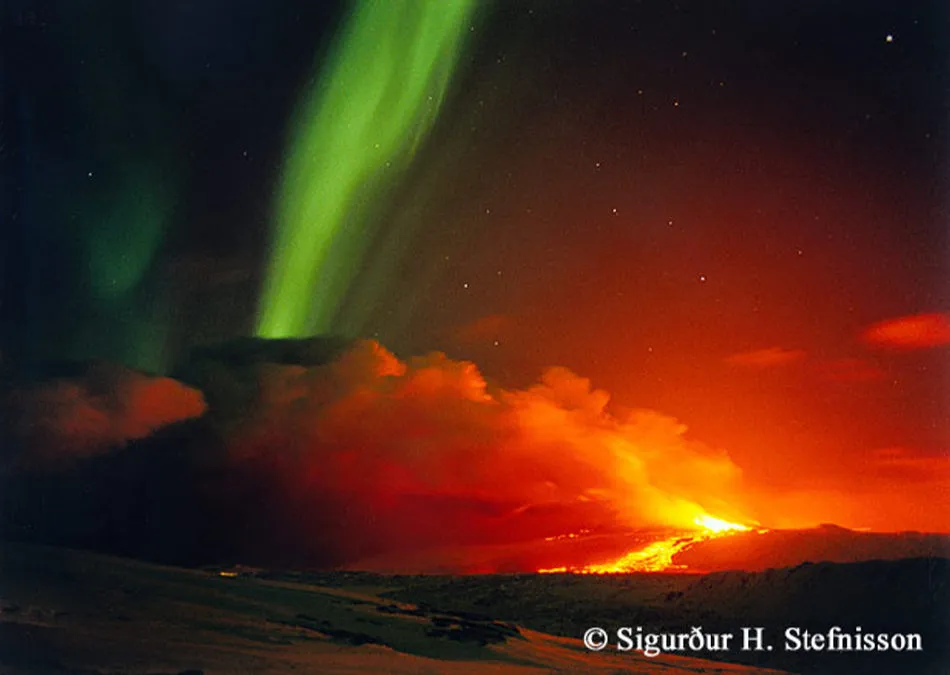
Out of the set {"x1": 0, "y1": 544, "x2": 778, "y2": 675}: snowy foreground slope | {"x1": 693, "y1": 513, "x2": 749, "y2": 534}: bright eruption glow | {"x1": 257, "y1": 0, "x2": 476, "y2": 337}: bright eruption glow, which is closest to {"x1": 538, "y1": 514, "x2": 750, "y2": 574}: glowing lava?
{"x1": 693, "y1": 513, "x2": 749, "y2": 534}: bright eruption glow

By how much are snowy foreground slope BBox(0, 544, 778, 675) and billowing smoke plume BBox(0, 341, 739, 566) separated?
0.11 meters

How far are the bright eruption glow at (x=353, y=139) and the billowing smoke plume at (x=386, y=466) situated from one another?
0.27 meters

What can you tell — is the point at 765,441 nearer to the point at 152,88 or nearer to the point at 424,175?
the point at 424,175

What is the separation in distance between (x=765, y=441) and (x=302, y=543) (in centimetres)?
138

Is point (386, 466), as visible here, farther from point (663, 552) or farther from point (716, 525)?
point (716, 525)

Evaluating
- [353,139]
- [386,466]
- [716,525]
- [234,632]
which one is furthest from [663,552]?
[353,139]

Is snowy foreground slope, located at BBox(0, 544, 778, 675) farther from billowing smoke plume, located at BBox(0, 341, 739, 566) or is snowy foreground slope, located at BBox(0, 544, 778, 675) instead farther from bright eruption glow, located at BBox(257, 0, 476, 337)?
bright eruption glow, located at BBox(257, 0, 476, 337)

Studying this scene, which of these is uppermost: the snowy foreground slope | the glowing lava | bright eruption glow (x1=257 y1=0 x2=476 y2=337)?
bright eruption glow (x1=257 y1=0 x2=476 y2=337)

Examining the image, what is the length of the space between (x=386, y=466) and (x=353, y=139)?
1001 millimetres

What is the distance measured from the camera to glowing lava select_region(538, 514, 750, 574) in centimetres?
Result: 271

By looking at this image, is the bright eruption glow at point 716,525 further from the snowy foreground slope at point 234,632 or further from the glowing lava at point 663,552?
the snowy foreground slope at point 234,632

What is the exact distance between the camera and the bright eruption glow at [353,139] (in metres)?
2.84

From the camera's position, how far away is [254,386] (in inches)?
110

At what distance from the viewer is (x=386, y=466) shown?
2762 millimetres
